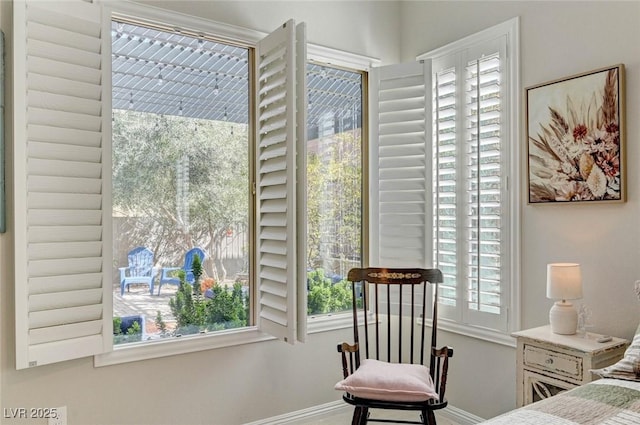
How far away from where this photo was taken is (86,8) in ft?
7.30

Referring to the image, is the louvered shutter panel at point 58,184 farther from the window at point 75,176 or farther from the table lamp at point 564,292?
the table lamp at point 564,292

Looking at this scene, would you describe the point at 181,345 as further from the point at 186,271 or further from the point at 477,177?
the point at 477,177

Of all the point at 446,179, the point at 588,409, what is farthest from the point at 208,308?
the point at 588,409

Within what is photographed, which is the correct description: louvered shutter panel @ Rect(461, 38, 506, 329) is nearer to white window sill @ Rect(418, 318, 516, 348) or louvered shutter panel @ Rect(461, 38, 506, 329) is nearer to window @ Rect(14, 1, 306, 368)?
white window sill @ Rect(418, 318, 516, 348)

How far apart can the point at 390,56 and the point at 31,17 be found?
2.27 m

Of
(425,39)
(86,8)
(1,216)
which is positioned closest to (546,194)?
(425,39)

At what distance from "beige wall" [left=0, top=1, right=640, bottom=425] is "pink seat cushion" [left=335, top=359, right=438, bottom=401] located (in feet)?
2.39

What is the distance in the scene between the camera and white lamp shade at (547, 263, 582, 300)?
2.12m

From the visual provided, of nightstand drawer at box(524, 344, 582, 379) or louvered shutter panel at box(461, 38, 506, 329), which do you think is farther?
louvered shutter panel at box(461, 38, 506, 329)

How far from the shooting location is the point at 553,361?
6.75 ft

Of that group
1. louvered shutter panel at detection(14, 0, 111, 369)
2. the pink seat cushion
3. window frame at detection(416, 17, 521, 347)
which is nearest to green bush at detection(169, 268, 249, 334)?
louvered shutter panel at detection(14, 0, 111, 369)

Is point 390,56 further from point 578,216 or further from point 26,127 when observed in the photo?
point 26,127

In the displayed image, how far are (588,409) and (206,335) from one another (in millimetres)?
1927

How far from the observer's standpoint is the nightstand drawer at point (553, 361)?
197 centimetres
